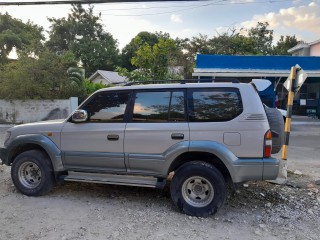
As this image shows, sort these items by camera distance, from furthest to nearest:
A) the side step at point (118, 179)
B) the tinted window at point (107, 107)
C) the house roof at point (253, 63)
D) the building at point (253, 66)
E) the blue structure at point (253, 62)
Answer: the blue structure at point (253, 62)
the house roof at point (253, 63)
the building at point (253, 66)
the tinted window at point (107, 107)
the side step at point (118, 179)

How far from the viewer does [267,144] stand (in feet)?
13.8

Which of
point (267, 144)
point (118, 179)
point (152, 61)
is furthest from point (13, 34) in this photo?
point (267, 144)

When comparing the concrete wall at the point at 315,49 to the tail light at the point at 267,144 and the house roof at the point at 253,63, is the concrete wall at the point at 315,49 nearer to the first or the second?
the house roof at the point at 253,63

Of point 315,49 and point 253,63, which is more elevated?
point 315,49

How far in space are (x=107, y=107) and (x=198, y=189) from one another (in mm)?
1951

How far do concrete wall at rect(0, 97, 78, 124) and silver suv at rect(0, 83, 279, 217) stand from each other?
32.8 ft

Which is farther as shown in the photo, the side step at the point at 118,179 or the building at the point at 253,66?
the building at the point at 253,66

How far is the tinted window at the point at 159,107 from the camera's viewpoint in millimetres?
4590

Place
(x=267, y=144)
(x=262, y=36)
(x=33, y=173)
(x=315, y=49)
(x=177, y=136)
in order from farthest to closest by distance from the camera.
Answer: (x=262, y=36) → (x=315, y=49) → (x=33, y=173) → (x=177, y=136) → (x=267, y=144)

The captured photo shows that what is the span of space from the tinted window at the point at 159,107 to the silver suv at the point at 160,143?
15 millimetres

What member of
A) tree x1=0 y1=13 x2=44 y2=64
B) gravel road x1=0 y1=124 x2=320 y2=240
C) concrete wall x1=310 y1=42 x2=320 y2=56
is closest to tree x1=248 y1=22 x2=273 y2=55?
concrete wall x1=310 y1=42 x2=320 y2=56

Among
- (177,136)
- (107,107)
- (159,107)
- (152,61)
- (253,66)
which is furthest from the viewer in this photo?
(253,66)

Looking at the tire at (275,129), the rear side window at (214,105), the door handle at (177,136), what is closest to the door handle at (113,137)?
the door handle at (177,136)

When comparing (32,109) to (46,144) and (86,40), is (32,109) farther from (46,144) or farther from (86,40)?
(86,40)
